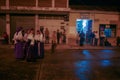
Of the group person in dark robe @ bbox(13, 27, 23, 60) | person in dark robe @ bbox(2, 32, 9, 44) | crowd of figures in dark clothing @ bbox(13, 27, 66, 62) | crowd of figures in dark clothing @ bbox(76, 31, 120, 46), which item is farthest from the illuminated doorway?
person in dark robe @ bbox(13, 27, 23, 60)

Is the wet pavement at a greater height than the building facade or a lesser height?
lesser

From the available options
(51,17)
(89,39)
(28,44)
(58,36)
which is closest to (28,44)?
(28,44)

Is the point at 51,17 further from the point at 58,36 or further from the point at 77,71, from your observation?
the point at 77,71

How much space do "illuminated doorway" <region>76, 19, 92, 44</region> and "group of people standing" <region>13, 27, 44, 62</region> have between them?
13.3 meters

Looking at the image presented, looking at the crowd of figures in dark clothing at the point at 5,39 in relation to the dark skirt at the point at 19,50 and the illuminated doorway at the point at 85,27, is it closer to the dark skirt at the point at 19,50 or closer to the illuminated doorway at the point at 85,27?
the illuminated doorway at the point at 85,27

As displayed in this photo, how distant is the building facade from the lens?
28.4 metres

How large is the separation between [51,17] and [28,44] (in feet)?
43.2

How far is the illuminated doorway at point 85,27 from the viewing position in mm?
29350

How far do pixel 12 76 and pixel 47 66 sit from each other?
295 centimetres

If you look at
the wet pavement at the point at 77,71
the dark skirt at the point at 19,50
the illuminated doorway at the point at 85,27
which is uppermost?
the illuminated doorway at the point at 85,27

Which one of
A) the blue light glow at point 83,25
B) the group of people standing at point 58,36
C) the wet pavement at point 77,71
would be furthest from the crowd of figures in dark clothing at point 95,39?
the wet pavement at point 77,71

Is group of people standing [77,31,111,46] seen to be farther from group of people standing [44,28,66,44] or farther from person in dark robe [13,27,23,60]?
person in dark robe [13,27,23,60]

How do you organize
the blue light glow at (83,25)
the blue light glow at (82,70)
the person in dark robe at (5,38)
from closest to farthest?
the blue light glow at (82,70), the person in dark robe at (5,38), the blue light glow at (83,25)

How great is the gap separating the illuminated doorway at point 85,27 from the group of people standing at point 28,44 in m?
13.3
